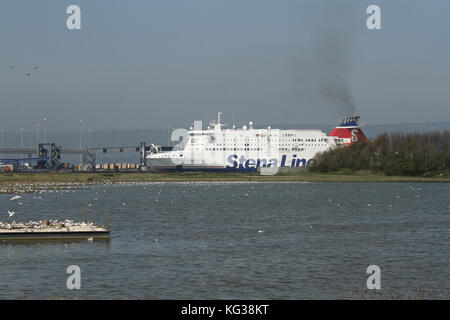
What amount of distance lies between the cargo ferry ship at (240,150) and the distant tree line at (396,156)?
70.2ft

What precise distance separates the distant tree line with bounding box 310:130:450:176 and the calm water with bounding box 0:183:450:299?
62760mm

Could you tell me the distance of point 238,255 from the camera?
99.6 ft

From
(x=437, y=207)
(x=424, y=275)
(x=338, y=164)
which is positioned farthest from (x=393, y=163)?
(x=424, y=275)

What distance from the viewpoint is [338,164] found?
12631cm

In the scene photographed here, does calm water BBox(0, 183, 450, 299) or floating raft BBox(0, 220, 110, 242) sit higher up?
floating raft BBox(0, 220, 110, 242)

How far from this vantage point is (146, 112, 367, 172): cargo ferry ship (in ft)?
487

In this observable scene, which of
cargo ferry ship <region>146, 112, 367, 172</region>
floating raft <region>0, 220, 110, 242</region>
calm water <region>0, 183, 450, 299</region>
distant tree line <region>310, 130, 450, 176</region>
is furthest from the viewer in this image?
cargo ferry ship <region>146, 112, 367, 172</region>

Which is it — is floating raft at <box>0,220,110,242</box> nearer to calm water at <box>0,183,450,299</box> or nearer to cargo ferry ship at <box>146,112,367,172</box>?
calm water at <box>0,183,450,299</box>

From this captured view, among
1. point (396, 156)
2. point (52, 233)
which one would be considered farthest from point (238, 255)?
point (396, 156)

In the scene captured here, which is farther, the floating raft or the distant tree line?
the distant tree line

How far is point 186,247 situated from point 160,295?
35.7 ft

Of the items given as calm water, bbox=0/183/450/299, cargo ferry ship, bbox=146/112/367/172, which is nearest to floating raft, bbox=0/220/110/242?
calm water, bbox=0/183/450/299

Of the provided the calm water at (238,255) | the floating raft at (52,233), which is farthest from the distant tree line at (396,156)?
the floating raft at (52,233)

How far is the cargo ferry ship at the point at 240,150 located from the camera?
5842 inches
